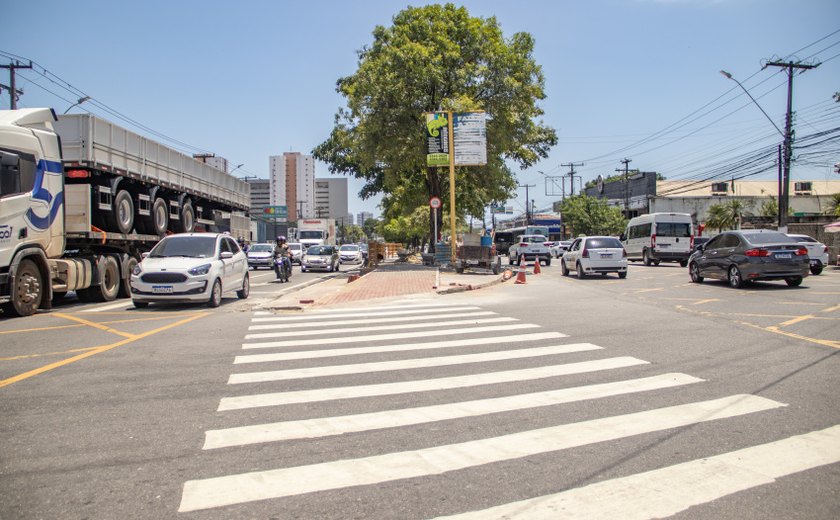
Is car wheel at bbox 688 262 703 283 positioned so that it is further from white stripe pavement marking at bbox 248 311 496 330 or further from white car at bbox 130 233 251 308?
white car at bbox 130 233 251 308

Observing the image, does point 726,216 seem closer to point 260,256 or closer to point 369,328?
point 260,256

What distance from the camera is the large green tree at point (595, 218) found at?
71.2m

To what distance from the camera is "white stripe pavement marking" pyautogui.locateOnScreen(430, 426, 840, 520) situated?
122 inches

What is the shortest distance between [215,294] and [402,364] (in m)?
8.02

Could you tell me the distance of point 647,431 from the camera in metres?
4.36

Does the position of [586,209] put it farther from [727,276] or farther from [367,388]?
[367,388]

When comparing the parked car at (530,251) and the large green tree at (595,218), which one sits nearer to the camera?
the parked car at (530,251)

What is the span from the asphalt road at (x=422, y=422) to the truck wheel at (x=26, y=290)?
237cm

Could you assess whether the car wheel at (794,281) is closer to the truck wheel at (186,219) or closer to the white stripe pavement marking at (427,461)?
the white stripe pavement marking at (427,461)

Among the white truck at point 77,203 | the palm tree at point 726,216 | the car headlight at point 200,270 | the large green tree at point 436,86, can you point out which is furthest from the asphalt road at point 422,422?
the palm tree at point 726,216

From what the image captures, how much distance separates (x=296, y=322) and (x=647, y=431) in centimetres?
751

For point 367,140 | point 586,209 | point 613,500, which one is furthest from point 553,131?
point 586,209

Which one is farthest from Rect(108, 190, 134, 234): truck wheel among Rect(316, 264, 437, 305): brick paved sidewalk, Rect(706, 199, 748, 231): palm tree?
Rect(706, 199, 748, 231): palm tree

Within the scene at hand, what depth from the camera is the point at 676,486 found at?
3408mm
